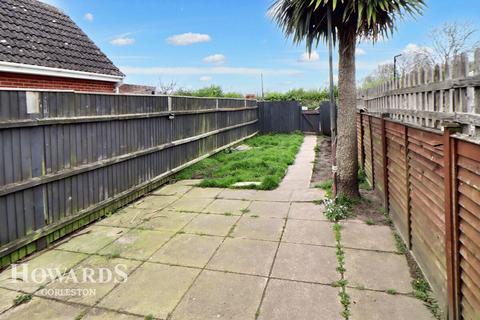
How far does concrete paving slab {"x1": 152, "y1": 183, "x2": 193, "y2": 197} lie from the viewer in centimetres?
592

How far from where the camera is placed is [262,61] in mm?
23344

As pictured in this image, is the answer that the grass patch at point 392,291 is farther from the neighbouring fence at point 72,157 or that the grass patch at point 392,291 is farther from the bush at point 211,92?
the bush at point 211,92

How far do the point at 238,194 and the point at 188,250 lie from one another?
236 cm

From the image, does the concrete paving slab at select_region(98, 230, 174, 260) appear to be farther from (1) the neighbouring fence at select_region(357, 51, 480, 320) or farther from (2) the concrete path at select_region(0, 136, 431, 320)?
(1) the neighbouring fence at select_region(357, 51, 480, 320)

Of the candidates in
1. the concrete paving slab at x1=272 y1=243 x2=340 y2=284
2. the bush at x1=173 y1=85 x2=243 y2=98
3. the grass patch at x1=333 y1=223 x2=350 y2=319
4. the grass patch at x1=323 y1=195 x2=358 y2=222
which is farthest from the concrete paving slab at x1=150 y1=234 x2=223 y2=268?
the bush at x1=173 y1=85 x2=243 y2=98

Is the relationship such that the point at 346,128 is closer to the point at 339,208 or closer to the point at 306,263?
the point at 339,208

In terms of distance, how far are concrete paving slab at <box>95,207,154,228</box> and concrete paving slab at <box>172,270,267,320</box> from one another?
1.78 meters

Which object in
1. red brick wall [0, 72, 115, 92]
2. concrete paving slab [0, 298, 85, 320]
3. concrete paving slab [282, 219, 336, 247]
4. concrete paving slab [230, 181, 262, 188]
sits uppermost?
red brick wall [0, 72, 115, 92]

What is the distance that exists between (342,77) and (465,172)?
11.0 ft

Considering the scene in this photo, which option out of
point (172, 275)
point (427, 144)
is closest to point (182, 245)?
point (172, 275)

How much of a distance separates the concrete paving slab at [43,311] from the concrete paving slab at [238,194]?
327 centimetres

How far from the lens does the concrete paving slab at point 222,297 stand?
7.93 ft

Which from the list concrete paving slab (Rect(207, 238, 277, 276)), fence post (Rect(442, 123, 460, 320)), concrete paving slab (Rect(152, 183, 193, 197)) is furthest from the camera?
concrete paving slab (Rect(152, 183, 193, 197))

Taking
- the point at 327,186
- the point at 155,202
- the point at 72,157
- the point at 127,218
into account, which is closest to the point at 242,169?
the point at 327,186
